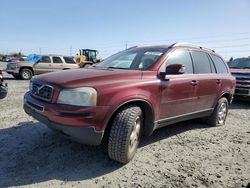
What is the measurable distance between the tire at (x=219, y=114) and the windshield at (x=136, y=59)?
7.44 ft

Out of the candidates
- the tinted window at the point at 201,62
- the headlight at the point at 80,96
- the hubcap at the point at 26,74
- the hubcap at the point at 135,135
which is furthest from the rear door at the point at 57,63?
the headlight at the point at 80,96

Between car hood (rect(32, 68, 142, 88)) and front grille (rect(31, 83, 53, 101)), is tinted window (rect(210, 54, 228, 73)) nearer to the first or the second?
car hood (rect(32, 68, 142, 88))

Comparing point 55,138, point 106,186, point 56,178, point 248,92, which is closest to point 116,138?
point 106,186

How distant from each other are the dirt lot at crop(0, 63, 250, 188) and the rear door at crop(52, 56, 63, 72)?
37.2ft

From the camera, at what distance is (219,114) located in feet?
20.5

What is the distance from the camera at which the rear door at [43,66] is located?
16.1 m

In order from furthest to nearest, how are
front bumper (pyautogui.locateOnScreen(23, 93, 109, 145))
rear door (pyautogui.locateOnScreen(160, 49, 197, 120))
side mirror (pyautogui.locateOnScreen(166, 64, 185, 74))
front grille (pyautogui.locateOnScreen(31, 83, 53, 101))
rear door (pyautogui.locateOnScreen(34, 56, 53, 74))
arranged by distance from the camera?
rear door (pyautogui.locateOnScreen(34, 56, 53, 74))
rear door (pyautogui.locateOnScreen(160, 49, 197, 120))
side mirror (pyautogui.locateOnScreen(166, 64, 185, 74))
front grille (pyautogui.locateOnScreen(31, 83, 53, 101))
front bumper (pyautogui.locateOnScreen(23, 93, 109, 145))

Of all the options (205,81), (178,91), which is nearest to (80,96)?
(178,91)

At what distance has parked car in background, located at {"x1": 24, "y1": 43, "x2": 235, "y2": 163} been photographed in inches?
131

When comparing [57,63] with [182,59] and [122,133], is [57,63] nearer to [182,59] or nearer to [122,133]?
[182,59]

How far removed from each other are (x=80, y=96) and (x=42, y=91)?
701 millimetres

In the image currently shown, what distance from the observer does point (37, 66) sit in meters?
16.0

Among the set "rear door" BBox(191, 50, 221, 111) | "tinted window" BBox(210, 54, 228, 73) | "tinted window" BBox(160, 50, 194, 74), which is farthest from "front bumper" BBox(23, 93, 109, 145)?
"tinted window" BBox(210, 54, 228, 73)

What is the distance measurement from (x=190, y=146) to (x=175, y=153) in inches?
20.4
